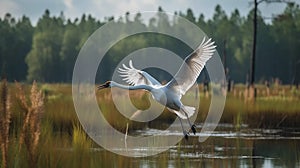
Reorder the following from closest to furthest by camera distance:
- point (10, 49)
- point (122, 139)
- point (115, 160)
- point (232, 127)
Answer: point (115, 160) < point (122, 139) < point (232, 127) < point (10, 49)

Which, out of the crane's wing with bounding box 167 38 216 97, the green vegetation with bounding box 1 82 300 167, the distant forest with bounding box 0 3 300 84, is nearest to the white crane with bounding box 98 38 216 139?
the crane's wing with bounding box 167 38 216 97

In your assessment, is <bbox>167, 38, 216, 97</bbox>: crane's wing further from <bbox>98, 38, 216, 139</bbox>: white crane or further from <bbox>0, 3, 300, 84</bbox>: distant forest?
<bbox>0, 3, 300, 84</bbox>: distant forest

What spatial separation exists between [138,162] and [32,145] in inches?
125

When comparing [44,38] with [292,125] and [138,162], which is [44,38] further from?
[138,162]

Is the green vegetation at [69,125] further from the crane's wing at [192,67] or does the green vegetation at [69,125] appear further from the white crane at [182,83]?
the crane's wing at [192,67]

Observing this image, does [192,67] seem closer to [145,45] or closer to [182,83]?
[182,83]

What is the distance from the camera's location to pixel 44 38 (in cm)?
6531

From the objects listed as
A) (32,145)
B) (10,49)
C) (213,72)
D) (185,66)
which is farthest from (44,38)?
(32,145)

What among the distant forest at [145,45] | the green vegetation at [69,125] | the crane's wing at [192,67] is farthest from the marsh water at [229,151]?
the distant forest at [145,45]

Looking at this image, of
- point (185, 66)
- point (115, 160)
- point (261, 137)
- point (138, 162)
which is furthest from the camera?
point (261, 137)

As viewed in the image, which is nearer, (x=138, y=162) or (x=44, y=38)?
(x=138, y=162)

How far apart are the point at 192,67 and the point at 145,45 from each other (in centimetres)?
6209

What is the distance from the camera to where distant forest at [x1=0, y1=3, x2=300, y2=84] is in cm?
6438

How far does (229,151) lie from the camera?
35.5 feet
